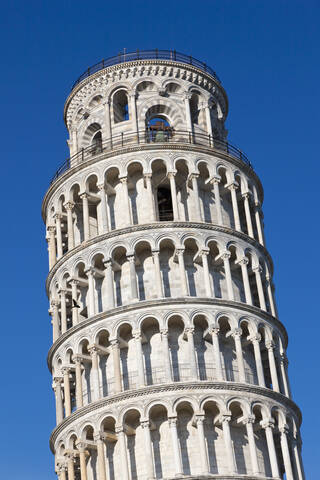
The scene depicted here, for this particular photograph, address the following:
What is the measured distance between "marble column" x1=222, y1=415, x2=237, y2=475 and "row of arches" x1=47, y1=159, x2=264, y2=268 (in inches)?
437

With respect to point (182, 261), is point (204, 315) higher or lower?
lower

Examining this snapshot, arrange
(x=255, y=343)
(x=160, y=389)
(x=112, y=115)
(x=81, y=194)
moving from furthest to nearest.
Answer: (x=112, y=115) < (x=81, y=194) < (x=255, y=343) < (x=160, y=389)

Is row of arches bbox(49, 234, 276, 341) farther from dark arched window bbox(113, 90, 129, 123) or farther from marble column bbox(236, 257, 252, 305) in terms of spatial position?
dark arched window bbox(113, 90, 129, 123)

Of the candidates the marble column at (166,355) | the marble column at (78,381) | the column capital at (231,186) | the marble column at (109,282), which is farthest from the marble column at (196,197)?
the marble column at (78,381)

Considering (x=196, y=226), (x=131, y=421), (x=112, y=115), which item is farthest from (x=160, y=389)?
(x=112, y=115)

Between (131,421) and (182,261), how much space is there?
28.0 feet

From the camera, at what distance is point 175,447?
44.7m

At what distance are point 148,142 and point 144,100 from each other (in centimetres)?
395

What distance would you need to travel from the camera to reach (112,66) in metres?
58.0

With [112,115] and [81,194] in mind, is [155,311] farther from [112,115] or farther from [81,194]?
[112,115]

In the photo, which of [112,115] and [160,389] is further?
[112,115]

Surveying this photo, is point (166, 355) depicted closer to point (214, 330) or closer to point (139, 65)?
point (214, 330)

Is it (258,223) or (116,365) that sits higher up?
(258,223)

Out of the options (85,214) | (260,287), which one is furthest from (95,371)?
(260,287)
